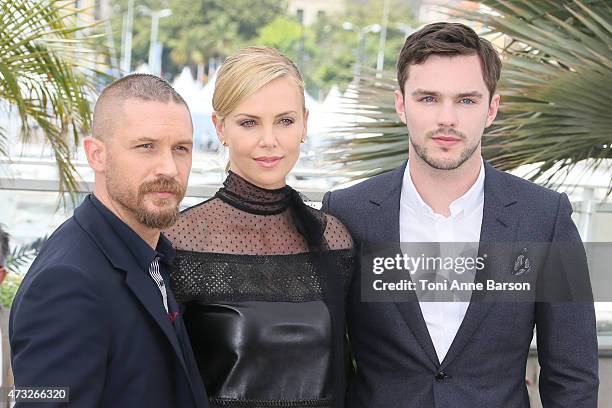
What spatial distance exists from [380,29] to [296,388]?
2374 inches

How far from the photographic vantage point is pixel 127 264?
183cm

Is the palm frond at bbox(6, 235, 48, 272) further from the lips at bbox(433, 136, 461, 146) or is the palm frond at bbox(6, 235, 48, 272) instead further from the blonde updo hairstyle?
the lips at bbox(433, 136, 461, 146)

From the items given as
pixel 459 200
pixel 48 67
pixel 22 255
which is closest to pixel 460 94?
pixel 459 200

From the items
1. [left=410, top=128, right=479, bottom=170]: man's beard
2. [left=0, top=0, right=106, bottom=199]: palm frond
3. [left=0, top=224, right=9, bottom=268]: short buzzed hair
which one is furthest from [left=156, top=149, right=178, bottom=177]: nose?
[left=0, top=224, right=9, bottom=268]: short buzzed hair

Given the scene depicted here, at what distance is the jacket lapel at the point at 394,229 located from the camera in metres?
2.42

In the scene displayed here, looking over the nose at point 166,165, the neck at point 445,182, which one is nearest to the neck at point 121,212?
the nose at point 166,165

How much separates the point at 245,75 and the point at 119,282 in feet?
2.56

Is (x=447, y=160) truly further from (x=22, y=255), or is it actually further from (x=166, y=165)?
(x=22, y=255)

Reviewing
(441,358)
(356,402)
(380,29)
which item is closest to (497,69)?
(441,358)

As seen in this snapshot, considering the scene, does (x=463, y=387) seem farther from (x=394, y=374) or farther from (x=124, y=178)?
(x=124, y=178)

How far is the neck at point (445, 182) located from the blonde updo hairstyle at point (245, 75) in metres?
0.46

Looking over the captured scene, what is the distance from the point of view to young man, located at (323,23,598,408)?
2.41 m

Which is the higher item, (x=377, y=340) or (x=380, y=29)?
(x=377, y=340)

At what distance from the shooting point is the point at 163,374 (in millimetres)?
1841
